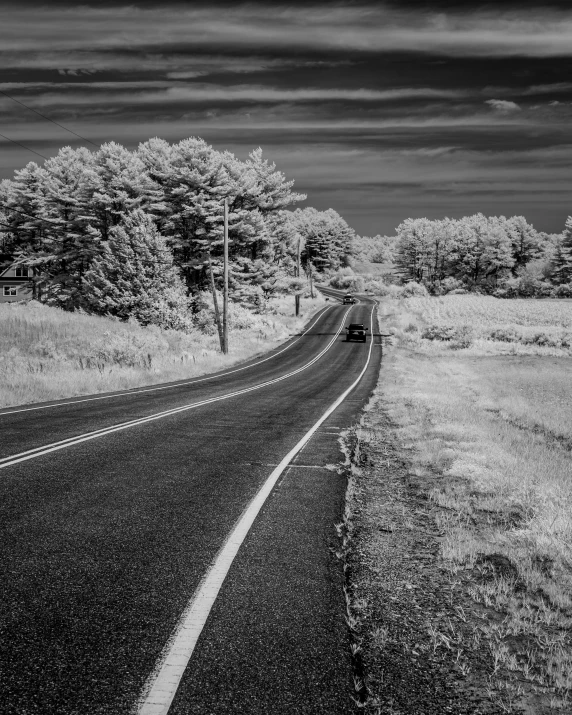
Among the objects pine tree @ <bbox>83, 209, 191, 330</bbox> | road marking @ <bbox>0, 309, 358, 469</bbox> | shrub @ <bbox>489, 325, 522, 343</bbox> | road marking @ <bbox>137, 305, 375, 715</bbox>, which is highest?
pine tree @ <bbox>83, 209, 191, 330</bbox>

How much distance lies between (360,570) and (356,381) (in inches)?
811

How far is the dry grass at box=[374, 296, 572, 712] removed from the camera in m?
3.40

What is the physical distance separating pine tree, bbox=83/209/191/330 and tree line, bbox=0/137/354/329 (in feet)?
0.24

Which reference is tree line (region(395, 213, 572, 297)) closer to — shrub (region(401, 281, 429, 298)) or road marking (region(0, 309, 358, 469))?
shrub (region(401, 281, 429, 298))

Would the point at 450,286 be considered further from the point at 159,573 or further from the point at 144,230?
the point at 159,573

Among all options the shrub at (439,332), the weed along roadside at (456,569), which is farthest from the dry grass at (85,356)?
the shrub at (439,332)

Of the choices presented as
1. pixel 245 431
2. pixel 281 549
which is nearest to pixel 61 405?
pixel 245 431

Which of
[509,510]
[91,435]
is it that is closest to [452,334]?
[91,435]

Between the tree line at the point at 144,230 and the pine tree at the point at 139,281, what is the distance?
0.24ft

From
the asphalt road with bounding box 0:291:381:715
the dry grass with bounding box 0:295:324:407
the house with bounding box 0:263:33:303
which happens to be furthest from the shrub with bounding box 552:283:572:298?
the asphalt road with bounding box 0:291:381:715

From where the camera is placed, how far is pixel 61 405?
43.5 ft

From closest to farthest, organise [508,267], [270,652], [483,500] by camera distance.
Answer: [270,652] → [483,500] → [508,267]

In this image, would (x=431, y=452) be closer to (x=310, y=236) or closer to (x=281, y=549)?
(x=281, y=549)

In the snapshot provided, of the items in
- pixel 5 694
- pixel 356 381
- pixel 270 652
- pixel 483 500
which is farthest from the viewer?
pixel 356 381
